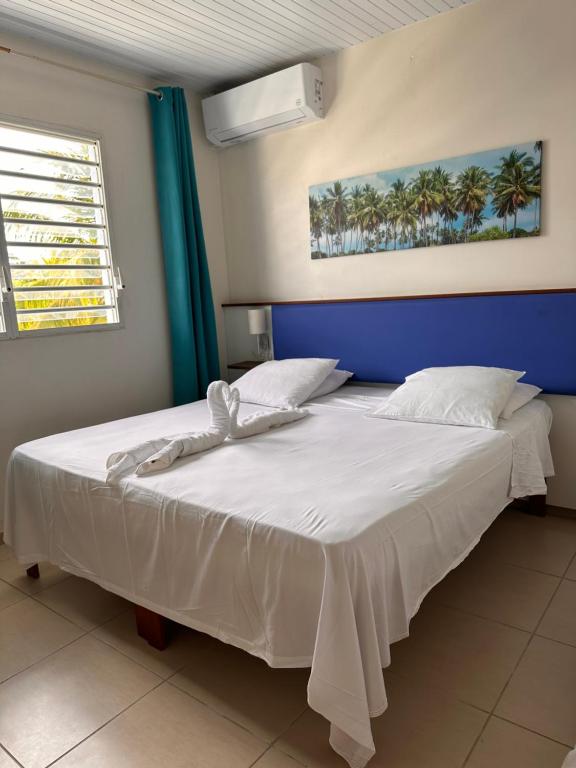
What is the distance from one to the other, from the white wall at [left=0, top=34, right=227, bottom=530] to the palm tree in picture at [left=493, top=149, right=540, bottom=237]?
77.4 inches

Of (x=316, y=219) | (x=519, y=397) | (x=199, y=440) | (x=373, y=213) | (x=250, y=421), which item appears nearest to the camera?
(x=199, y=440)

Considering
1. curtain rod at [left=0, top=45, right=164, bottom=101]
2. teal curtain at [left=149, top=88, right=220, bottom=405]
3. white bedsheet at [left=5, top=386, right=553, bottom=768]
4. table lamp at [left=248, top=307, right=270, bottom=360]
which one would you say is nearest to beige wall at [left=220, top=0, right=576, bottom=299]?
table lamp at [left=248, top=307, right=270, bottom=360]

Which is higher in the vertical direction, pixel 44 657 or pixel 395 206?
pixel 395 206

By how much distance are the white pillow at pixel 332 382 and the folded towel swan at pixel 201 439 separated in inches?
20.3

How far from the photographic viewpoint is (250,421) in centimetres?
238

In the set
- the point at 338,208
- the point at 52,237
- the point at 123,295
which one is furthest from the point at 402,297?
the point at 52,237

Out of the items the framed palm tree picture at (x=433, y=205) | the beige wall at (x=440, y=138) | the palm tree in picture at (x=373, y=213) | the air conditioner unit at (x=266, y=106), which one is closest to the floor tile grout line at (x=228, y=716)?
the beige wall at (x=440, y=138)

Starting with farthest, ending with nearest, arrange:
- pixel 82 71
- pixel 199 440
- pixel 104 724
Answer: pixel 82 71 < pixel 199 440 < pixel 104 724

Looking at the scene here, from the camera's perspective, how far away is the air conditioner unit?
3174 mm

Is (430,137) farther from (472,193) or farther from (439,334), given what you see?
Result: (439,334)

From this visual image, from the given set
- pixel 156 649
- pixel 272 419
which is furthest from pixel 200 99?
pixel 156 649

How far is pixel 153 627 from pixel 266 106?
2.91 m

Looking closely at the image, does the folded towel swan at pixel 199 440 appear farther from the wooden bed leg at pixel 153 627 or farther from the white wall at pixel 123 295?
the white wall at pixel 123 295

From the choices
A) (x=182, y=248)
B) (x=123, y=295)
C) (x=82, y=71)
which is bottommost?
(x=123, y=295)
